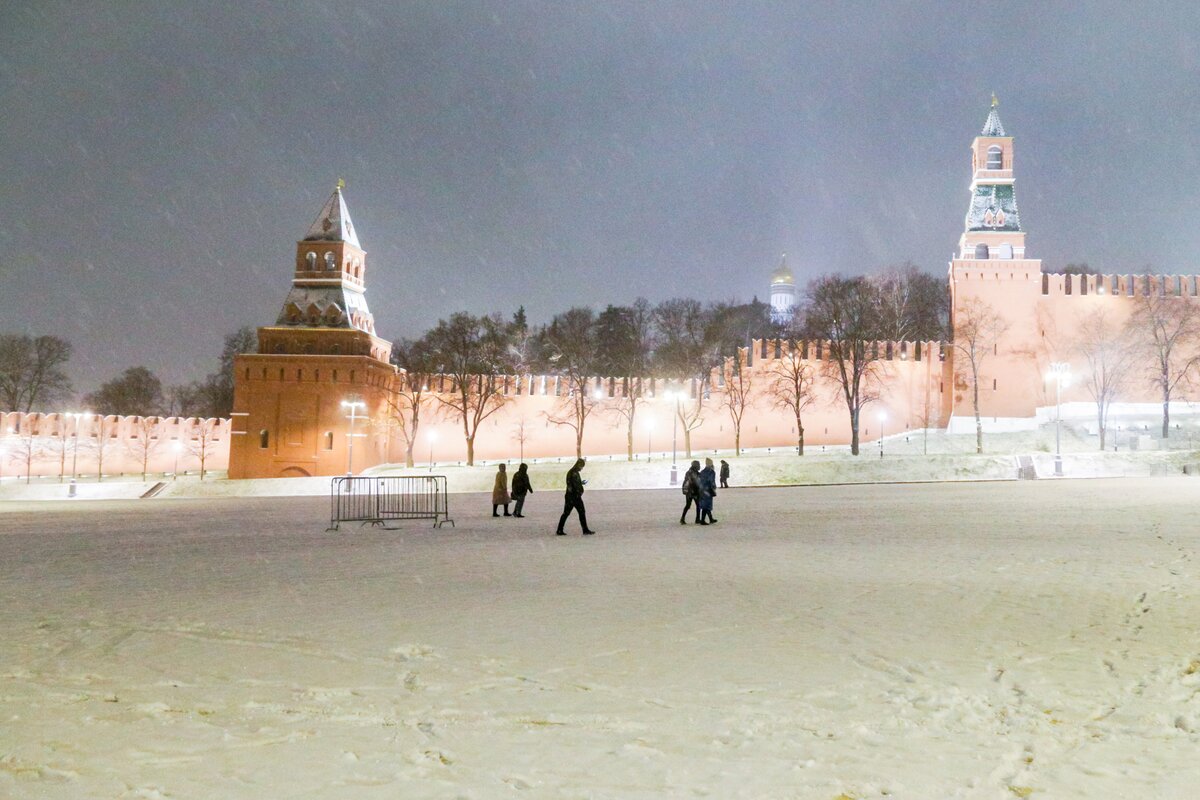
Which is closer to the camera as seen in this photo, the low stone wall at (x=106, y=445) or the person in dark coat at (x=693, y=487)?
the person in dark coat at (x=693, y=487)

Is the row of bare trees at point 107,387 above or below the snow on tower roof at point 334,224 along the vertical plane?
below

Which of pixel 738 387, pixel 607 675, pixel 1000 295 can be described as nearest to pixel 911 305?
pixel 1000 295

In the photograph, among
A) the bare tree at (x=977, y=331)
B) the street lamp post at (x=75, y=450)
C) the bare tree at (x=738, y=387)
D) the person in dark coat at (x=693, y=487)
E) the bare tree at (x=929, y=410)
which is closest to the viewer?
the person in dark coat at (x=693, y=487)

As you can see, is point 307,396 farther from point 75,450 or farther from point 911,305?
point 911,305

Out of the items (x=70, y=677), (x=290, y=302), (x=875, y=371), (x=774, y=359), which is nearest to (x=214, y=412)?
(x=290, y=302)

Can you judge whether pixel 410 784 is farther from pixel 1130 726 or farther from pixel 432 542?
pixel 432 542

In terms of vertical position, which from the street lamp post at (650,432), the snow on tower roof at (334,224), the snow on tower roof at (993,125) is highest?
the snow on tower roof at (993,125)

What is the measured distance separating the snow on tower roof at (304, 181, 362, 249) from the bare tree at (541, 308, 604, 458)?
42.8 ft

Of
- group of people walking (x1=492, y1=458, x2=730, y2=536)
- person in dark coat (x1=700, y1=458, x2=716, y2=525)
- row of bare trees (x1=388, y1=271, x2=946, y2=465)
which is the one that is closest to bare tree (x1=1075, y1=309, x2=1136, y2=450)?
row of bare trees (x1=388, y1=271, x2=946, y2=465)

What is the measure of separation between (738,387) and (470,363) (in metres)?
14.2

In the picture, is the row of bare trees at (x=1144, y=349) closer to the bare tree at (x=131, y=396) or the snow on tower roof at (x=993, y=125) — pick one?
the snow on tower roof at (x=993, y=125)

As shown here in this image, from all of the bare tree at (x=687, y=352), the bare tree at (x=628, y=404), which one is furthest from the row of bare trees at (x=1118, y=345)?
the bare tree at (x=628, y=404)

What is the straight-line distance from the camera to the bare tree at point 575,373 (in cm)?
4503

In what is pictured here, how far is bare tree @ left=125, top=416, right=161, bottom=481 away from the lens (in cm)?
4706
